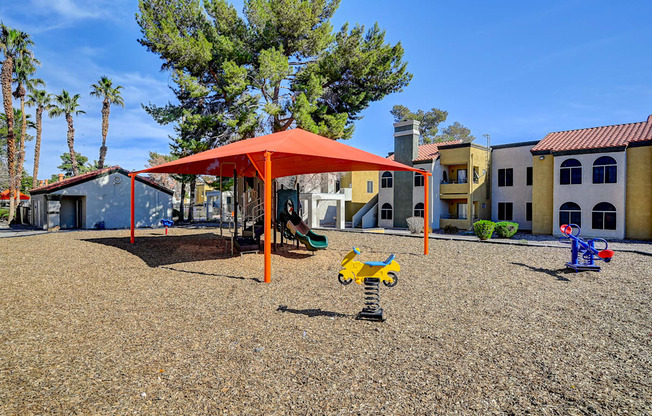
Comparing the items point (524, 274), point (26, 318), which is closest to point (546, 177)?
point (524, 274)

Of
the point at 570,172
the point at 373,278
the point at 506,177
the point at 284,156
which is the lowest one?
the point at 373,278

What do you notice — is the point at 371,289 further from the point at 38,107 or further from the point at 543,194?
the point at 38,107

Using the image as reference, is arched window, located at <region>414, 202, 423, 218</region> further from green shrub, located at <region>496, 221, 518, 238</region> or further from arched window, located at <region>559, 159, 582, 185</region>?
arched window, located at <region>559, 159, 582, 185</region>

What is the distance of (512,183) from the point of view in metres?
27.2

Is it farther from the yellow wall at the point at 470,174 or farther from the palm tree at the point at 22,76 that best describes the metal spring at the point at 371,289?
the palm tree at the point at 22,76

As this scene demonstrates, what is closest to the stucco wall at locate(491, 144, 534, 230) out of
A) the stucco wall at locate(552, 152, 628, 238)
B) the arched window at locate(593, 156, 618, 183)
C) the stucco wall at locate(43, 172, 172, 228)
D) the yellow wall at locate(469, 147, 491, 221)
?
the yellow wall at locate(469, 147, 491, 221)

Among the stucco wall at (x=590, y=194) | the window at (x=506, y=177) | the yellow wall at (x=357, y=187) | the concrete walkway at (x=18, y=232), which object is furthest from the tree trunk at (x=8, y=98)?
the stucco wall at (x=590, y=194)

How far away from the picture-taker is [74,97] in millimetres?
35531

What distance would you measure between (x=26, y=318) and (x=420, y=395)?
604cm

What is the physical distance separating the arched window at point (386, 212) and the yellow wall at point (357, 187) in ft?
18.4

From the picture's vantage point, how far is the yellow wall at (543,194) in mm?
23141

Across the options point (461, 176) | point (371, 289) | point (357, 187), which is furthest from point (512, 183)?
point (371, 289)

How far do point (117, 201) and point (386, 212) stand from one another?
20199 millimetres

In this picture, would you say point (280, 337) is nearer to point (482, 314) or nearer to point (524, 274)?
point (482, 314)
